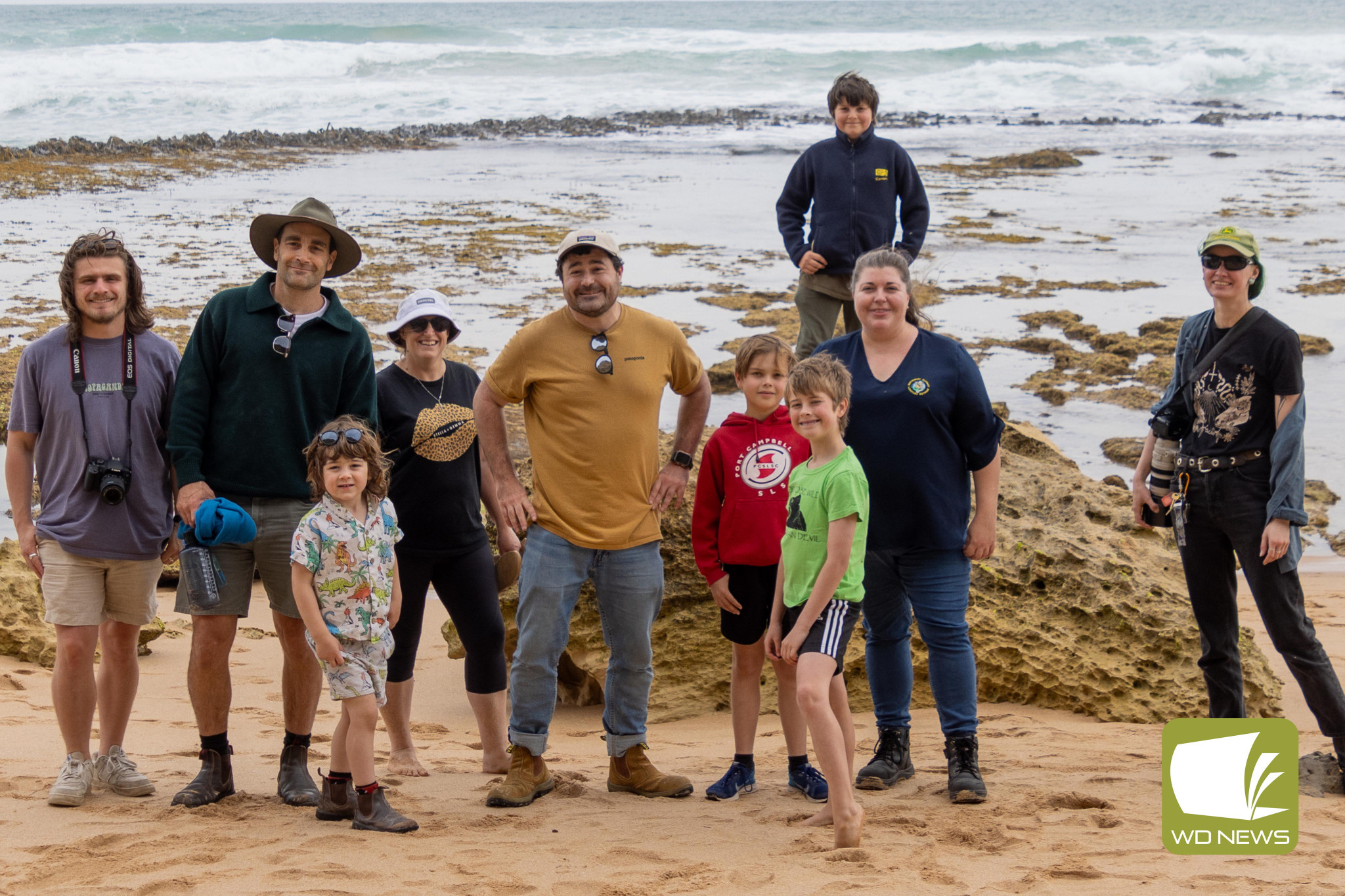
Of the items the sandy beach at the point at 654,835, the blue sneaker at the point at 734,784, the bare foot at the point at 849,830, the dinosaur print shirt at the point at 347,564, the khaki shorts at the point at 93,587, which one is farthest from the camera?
the blue sneaker at the point at 734,784

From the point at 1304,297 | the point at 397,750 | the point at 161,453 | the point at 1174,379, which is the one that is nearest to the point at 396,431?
the point at 161,453

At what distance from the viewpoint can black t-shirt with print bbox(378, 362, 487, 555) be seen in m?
4.64

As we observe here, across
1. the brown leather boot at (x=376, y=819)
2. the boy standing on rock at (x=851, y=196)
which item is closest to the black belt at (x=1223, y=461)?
the boy standing on rock at (x=851, y=196)

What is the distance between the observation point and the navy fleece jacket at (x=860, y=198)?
672 cm

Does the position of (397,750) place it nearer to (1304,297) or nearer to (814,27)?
(1304,297)

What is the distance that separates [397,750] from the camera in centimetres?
496

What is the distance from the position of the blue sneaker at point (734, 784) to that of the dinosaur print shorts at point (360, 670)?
1251mm

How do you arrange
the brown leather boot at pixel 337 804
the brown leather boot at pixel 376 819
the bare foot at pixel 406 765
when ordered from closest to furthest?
the brown leather boot at pixel 376 819 < the brown leather boot at pixel 337 804 < the bare foot at pixel 406 765

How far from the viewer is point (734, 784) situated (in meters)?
4.49

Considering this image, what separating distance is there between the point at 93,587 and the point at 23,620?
97.1 inches

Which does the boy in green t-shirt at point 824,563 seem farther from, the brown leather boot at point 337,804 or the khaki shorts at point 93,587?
the khaki shorts at point 93,587

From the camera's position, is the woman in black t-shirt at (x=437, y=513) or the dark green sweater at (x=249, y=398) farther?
the woman in black t-shirt at (x=437, y=513)

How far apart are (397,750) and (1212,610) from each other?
10.6ft

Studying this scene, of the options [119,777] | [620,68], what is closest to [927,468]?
[119,777]
